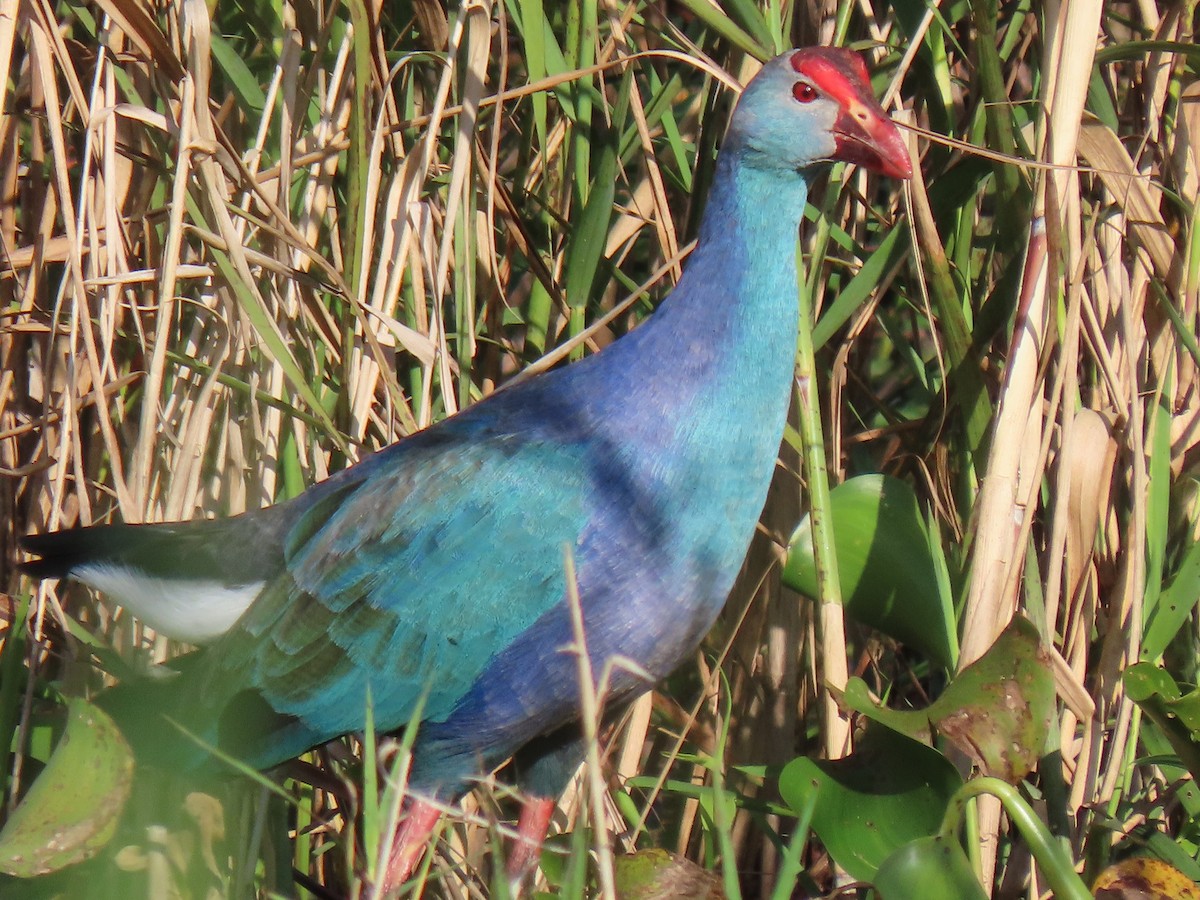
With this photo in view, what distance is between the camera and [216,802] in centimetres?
157

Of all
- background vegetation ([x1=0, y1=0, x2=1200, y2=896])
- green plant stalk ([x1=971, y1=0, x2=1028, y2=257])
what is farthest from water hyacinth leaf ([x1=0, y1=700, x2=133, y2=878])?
green plant stalk ([x1=971, y1=0, x2=1028, y2=257])

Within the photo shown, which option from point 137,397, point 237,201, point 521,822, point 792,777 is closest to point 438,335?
point 237,201

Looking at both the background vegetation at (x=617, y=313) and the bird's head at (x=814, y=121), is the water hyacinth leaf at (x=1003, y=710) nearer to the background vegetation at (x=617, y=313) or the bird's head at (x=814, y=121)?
the background vegetation at (x=617, y=313)

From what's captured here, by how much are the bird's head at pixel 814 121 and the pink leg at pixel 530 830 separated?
825 millimetres

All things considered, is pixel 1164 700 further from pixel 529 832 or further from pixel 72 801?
pixel 72 801

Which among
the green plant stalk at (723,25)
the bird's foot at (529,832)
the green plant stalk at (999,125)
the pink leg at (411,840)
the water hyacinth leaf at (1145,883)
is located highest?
the green plant stalk at (723,25)

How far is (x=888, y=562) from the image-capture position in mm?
1444

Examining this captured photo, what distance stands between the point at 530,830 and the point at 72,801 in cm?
62

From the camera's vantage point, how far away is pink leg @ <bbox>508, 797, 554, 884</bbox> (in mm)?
1636

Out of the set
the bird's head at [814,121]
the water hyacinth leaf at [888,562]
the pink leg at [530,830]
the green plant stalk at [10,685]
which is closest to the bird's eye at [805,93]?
the bird's head at [814,121]

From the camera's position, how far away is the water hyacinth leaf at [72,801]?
1164mm

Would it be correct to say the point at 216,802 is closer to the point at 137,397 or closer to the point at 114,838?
the point at 114,838

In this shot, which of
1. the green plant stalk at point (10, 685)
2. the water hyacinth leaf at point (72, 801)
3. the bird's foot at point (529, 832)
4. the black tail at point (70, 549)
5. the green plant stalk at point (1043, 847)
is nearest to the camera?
the green plant stalk at point (1043, 847)

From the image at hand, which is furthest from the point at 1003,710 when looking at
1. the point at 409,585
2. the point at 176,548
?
the point at 176,548
